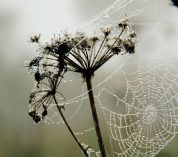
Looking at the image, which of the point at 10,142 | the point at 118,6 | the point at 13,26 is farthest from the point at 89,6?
the point at 118,6

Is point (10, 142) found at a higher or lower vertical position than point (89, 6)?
lower

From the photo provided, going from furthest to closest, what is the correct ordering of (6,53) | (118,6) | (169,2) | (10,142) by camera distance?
(6,53) → (10,142) → (118,6) → (169,2)

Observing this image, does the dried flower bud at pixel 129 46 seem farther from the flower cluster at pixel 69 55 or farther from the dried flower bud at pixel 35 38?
the dried flower bud at pixel 35 38

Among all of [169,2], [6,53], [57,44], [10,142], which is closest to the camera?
[169,2]

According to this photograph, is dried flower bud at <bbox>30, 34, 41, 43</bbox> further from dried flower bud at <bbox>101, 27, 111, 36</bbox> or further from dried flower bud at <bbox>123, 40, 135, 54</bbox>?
dried flower bud at <bbox>123, 40, 135, 54</bbox>

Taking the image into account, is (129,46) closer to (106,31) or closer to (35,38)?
(106,31)

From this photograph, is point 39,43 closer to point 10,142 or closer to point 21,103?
point 10,142

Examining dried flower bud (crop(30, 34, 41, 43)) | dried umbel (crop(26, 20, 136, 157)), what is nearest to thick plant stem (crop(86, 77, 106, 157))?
dried umbel (crop(26, 20, 136, 157))

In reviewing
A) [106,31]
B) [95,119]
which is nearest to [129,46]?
[106,31]
